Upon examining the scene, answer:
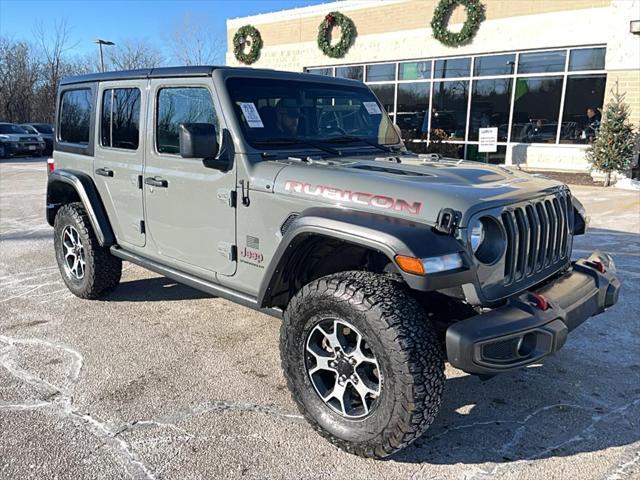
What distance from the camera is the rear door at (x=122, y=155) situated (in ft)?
13.4

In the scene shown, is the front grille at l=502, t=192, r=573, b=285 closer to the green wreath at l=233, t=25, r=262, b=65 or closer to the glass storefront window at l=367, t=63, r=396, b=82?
the glass storefront window at l=367, t=63, r=396, b=82

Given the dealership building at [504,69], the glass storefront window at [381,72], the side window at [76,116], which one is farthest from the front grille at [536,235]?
the glass storefront window at [381,72]

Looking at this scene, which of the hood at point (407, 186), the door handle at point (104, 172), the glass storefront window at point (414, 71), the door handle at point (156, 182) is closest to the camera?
the hood at point (407, 186)

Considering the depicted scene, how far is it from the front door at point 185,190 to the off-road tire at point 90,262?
84cm

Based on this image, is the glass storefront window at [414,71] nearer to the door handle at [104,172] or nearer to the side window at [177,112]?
the door handle at [104,172]

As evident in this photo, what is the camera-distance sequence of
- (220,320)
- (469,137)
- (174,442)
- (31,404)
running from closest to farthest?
(174,442), (31,404), (220,320), (469,137)

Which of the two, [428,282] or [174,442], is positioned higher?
[428,282]

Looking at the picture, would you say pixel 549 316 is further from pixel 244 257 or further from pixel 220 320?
pixel 220 320

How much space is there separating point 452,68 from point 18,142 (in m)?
17.7

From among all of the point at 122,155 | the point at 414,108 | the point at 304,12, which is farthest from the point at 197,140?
the point at 304,12

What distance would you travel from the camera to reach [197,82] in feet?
11.6

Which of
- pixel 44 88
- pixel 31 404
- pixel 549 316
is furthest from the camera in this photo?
pixel 44 88

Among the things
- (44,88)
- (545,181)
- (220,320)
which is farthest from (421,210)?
(44,88)

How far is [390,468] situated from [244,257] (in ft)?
4.93
